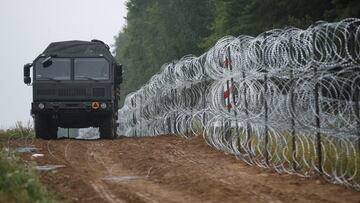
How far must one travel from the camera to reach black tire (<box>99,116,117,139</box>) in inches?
778

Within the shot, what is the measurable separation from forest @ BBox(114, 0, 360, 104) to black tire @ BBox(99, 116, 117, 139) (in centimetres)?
686

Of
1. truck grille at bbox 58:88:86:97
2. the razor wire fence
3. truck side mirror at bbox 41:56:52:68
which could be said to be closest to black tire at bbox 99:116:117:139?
truck grille at bbox 58:88:86:97

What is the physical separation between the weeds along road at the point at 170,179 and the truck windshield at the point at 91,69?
5.06 metres

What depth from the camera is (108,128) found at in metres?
19.9

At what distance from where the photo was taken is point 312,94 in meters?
9.65

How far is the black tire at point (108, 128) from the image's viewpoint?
64.8ft

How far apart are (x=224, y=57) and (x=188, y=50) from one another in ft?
110

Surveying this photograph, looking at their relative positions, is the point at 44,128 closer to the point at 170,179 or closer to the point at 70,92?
the point at 70,92

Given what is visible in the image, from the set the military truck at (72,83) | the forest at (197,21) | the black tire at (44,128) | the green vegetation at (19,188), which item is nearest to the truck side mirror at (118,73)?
the military truck at (72,83)

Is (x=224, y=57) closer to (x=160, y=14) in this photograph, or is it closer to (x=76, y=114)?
(x=76, y=114)

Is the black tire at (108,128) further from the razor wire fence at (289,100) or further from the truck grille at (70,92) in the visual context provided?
the razor wire fence at (289,100)

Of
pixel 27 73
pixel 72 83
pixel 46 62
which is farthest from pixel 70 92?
pixel 27 73

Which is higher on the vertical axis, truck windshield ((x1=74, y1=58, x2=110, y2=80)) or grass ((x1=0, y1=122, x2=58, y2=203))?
truck windshield ((x1=74, y1=58, x2=110, y2=80))

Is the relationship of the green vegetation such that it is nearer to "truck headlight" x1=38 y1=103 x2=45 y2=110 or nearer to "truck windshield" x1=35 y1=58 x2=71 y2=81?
"truck headlight" x1=38 y1=103 x2=45 y2=110
